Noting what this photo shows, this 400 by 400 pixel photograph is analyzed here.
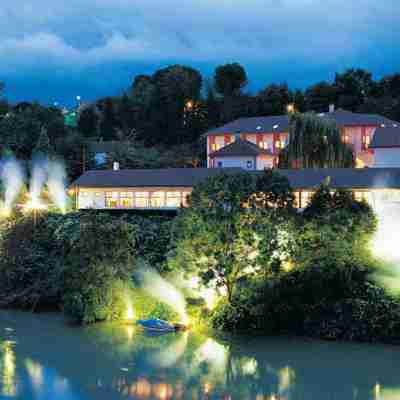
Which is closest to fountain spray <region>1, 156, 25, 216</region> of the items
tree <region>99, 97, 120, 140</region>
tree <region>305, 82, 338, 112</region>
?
tree <region>99, 97, 120, 140</region>

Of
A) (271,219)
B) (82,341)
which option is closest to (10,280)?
(82,341)

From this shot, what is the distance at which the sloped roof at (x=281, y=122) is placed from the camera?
56.1 meters

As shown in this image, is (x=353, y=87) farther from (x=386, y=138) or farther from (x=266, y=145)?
(x=386, y=138)

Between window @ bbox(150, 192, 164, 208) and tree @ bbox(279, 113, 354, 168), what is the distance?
8.29 meters

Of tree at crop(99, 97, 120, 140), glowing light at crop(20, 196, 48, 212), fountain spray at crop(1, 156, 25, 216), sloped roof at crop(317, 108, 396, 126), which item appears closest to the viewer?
glowing light at crop(20, 196, 48, 212)

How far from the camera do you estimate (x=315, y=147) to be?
43438mm

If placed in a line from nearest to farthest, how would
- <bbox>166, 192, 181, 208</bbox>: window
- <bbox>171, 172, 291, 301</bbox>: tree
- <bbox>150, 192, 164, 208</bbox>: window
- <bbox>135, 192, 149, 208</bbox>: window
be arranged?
<bbox>171, 172, 291, 301</bbox>: tree, <bbox>166, 192, 181, 208</bbox>: window, <bbox>150, 192, 164, 208</bbox>: window, <bbox>135, 192, 149, 208</bbox>: window

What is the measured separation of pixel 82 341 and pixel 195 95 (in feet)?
170

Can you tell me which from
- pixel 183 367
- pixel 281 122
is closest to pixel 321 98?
pixel 281 122

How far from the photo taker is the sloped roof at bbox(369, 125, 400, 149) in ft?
146

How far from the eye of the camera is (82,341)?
25.5 m

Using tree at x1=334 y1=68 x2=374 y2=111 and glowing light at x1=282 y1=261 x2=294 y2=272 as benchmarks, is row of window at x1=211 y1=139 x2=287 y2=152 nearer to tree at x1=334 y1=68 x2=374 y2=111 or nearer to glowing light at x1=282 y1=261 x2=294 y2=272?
tree at x1=334 y1=68 x2=374 y2=111

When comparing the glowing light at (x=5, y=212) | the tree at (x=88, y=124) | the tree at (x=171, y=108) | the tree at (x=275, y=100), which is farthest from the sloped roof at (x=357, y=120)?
the tree at (x=88, y=124)

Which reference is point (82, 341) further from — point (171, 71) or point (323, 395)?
point (171, 71)
